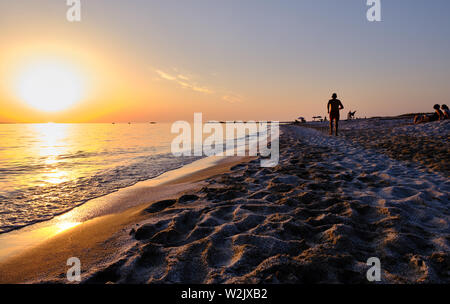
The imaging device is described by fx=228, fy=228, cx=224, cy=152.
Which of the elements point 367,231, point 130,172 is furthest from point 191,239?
point 130,172

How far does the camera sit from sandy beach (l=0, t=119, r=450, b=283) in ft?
7.31

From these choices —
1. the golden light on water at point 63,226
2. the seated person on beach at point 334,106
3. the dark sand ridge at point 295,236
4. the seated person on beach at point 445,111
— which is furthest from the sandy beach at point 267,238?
the seated person on beach at point 445,111

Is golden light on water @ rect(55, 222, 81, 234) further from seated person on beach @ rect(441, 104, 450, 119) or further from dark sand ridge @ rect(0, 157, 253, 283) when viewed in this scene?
seated person on beach @ rect(441, 104, 450, 119)

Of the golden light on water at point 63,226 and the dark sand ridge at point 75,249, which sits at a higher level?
the dark sand ridge at point 75,249

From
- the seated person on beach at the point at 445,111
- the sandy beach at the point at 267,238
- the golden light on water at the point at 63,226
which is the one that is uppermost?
the seated person on beach at the point at 445,111

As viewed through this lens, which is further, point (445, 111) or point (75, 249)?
point (445, 111)

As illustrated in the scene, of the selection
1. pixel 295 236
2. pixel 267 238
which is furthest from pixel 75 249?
pixel 295 236

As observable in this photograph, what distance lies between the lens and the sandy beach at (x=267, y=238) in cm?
223

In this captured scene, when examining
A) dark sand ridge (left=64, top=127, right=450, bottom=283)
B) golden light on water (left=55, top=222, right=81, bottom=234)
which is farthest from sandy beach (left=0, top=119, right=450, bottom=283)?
golden light on water (left=55, top=222, right=81, bottom=234)

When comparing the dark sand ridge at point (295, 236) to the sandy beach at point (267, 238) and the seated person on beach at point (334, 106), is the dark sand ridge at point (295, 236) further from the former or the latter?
the seated person on beach at point (334, 106)

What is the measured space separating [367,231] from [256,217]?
145 centimetres

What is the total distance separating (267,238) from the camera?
2775 millimetres

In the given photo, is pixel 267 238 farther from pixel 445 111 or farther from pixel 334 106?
pixel 445 111
